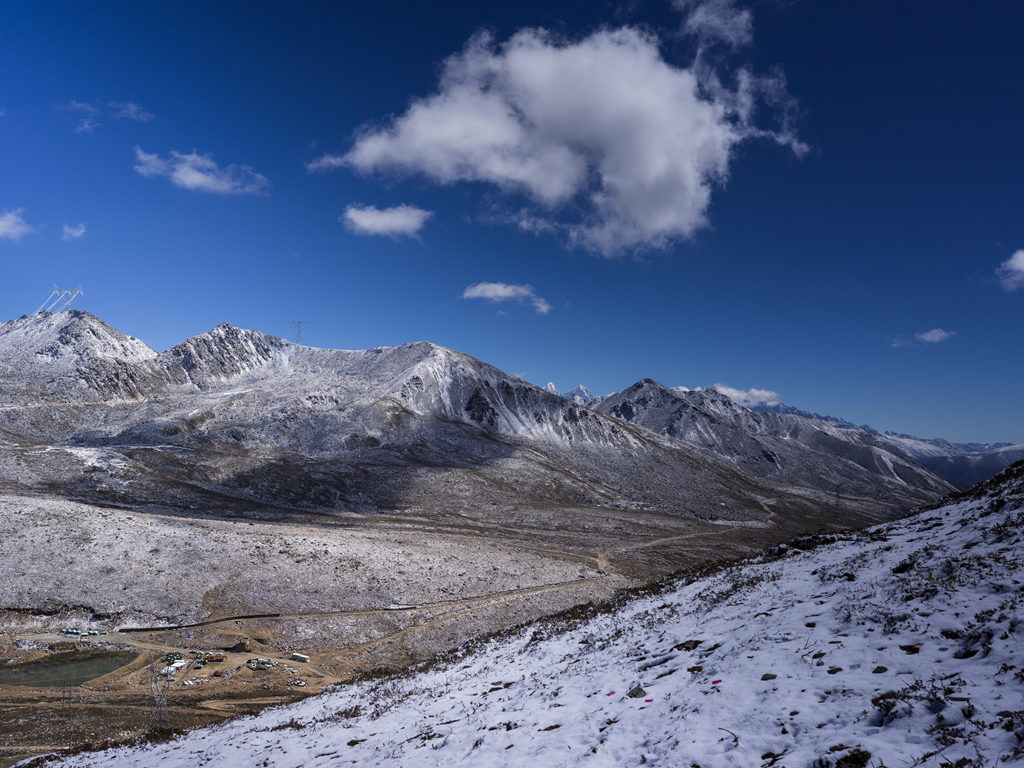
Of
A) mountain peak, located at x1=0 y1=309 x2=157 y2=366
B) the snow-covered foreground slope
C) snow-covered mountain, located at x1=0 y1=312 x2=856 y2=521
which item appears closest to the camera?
the snow-covered foreground slope

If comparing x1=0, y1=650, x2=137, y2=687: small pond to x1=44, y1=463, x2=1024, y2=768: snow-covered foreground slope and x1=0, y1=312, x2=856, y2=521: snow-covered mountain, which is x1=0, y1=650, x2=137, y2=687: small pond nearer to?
x1=44, y1=463, x2=1024, y2=768: snow-covered foreground slope

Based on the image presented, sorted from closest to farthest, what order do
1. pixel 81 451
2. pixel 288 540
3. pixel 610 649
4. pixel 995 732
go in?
pixel 995 732, pixel 610 649, pixel 288 540, pixel 81 451

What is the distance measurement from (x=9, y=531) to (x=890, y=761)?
66.1m

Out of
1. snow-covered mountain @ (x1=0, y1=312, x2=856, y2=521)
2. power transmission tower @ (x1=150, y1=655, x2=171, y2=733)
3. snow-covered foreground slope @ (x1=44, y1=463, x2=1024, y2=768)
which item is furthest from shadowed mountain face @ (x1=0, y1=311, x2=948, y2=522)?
snow-covered foreground slope @ (x1=44, y1=463, x2=1024, y2=768)

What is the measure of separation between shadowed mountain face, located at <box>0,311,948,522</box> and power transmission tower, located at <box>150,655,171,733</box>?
56672 millimetres

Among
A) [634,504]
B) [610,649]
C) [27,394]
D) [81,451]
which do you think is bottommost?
[634,504]

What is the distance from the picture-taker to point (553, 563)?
64.7 meters

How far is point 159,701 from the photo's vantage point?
2653cm

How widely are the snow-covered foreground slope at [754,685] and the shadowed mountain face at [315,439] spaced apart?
78.5 m

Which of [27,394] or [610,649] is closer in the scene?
[610,649]

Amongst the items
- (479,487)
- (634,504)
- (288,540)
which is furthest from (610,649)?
(634,504)

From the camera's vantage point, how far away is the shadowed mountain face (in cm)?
9694

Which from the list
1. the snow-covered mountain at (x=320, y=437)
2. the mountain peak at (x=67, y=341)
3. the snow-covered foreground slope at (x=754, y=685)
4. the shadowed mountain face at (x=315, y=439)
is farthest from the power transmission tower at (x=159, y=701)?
the mountain peak at (x=67, y=341)

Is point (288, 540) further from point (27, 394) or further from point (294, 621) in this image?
point (27, 394)
